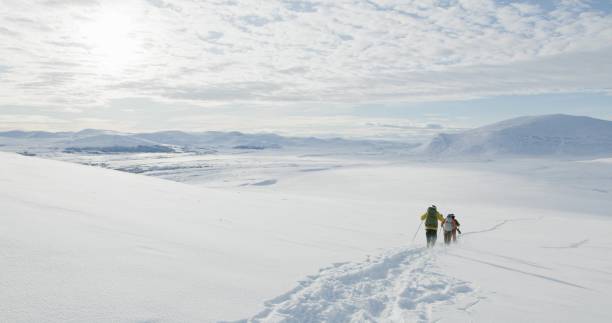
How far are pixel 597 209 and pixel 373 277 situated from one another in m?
33.6

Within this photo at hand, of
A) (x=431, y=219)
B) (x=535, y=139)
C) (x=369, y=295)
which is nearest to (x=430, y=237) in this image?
(x=431, y=219)

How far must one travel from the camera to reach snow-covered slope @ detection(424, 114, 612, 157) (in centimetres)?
13700

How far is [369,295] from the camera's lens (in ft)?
18.9

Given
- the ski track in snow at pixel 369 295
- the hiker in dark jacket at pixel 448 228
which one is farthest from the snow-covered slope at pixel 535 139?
the ski track in snow at pixel 369 295

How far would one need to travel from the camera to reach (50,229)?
18.5 ft

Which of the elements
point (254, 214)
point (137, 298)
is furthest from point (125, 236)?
point (254, 214)

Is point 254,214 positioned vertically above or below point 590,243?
above

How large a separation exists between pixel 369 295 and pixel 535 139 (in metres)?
165

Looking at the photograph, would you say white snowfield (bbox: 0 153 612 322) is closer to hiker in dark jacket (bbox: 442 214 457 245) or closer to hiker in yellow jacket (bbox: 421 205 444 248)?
hiker in yellow jacket (bbox: 421 205 444 248)

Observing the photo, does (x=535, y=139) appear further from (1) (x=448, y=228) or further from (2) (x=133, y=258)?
(2) (x=133, y=258)

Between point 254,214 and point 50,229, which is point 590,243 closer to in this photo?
point 254,214

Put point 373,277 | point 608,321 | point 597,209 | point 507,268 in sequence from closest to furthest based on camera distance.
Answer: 1. point 608,321
2. point 373,277
3. point 507,268
4. point 597,209

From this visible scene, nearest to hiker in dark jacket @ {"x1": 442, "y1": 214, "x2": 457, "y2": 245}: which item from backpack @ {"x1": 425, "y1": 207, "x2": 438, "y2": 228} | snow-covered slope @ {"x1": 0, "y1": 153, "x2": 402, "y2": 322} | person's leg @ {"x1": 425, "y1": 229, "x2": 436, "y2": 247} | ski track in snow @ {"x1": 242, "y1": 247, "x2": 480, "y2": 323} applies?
backpack @ {"x1": 425, "y1": 207, "x2": 438, "y2": 228}

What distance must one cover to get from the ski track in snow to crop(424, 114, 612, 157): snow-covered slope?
144993 millimetres
